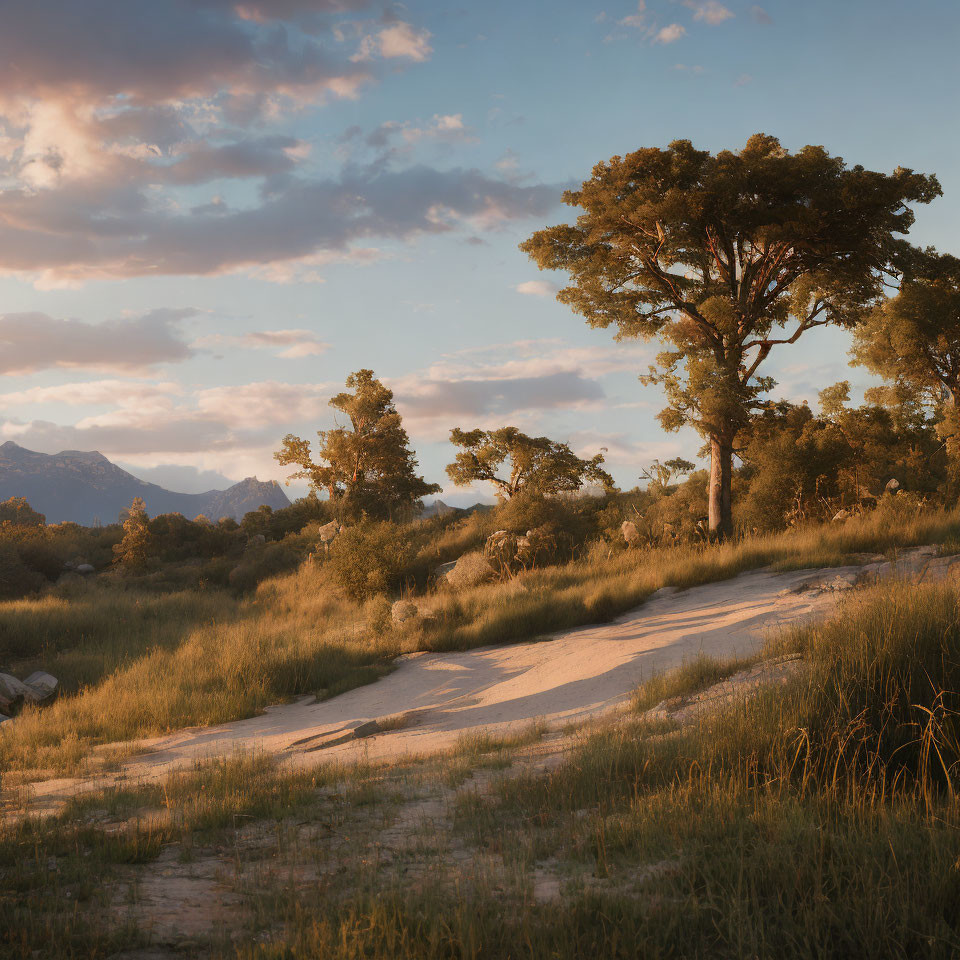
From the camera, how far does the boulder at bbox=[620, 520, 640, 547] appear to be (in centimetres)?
1928

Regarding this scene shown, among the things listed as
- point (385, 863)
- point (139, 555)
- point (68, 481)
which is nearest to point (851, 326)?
point (385, 863)

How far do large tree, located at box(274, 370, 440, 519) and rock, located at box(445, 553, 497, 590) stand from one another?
11114 millimetres

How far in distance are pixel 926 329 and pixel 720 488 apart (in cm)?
946

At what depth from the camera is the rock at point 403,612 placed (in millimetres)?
14086

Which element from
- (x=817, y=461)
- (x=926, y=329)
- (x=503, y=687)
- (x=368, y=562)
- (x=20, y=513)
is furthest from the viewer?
(x=20, y=513)

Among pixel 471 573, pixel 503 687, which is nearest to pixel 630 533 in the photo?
pixel 471 573

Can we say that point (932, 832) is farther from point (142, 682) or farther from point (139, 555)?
point (139, 555)

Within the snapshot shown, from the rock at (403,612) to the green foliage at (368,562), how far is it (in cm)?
355

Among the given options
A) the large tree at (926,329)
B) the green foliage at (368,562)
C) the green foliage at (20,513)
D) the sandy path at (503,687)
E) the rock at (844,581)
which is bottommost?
the sandy path at (503,687)

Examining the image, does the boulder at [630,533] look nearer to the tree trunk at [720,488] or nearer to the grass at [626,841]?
the tree trunk at [720,488]

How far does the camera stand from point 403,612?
14.2 metres

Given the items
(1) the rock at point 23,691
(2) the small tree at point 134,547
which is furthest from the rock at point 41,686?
(2) the small tree at point 134,547

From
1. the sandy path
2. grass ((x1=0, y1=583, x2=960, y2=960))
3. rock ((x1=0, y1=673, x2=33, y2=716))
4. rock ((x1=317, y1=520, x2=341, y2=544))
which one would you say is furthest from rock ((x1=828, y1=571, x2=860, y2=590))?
rock ((x1=317, y1=520, x2=341, y2=544))

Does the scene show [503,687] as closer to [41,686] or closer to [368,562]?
[41,686]
